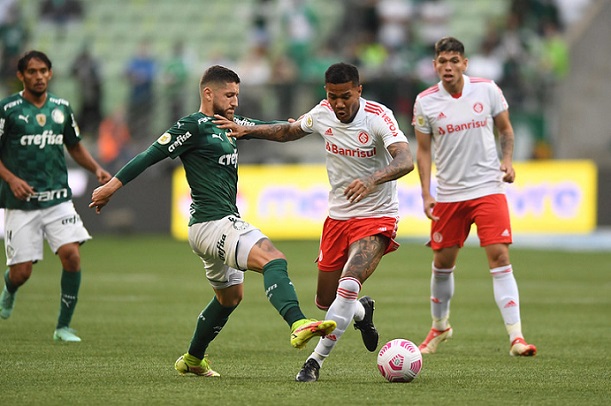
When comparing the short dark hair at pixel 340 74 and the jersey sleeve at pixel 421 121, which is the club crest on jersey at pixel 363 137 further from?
the jersey sleeve at pixel 421 121

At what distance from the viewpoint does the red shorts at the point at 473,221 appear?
31.0ft

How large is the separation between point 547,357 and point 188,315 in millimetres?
4430

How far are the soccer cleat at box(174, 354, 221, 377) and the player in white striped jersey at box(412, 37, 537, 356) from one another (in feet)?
7.55

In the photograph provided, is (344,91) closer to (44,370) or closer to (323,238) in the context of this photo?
(323,238)

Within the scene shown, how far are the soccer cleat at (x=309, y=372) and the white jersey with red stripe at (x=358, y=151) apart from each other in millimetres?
1196

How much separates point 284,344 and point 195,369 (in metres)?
2.01

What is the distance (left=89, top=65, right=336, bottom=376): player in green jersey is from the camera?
730 centimetres

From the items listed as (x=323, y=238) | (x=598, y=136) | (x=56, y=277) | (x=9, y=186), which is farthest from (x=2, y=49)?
(x=323, y=238)

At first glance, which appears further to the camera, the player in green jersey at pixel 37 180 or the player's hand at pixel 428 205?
the player in green jersey at pixel 37 180

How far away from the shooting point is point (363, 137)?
8.09m

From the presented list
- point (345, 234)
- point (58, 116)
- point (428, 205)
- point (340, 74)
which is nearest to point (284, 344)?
point (428, 205)

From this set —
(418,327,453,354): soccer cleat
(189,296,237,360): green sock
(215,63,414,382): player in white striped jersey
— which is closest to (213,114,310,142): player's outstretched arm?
(215,63,414,382): player in white striped jersey

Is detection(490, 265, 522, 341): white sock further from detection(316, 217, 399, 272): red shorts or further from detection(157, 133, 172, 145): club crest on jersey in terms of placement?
detection(157, 133, 172, 145): club crest on jersey

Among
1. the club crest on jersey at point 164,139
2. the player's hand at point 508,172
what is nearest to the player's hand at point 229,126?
the club crest on jersey at point 164,139
